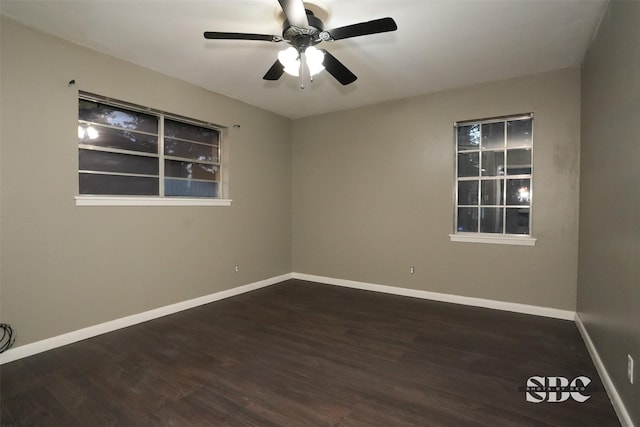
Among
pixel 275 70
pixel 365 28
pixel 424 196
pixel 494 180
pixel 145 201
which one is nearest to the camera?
pixel 365 28

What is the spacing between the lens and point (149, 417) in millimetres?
1900

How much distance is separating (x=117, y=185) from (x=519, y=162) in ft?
15.0

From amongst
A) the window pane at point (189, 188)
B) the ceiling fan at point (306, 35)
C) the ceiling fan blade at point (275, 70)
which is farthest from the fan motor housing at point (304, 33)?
the window pane at point (189, 188)

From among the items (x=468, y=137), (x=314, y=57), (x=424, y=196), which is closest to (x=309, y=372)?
(x=314, y=57)

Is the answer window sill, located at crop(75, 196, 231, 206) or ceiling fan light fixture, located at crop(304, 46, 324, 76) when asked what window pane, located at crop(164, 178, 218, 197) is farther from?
ceiling fan light fixture, located at crop(304, 46, 324, 76)

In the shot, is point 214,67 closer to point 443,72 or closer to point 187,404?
point 443,72

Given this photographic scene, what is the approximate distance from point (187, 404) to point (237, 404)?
1.05 ft

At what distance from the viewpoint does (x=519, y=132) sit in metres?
3.83

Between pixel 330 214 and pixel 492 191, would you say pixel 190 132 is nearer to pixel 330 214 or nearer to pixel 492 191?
pixel 330 214

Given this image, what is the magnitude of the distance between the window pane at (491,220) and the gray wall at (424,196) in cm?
23

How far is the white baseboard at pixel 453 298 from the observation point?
11.7 feet

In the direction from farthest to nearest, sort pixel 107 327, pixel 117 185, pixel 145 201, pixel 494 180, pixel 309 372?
pixel 494 180 < pixel 145 201 < pixel 117 185 < pixel 107 327 < pixel 309 372

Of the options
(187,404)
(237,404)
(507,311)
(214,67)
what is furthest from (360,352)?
(214,67)

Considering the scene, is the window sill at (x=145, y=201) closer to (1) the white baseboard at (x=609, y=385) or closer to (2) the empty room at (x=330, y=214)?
(2) the empty room at (x=330, y=214)
